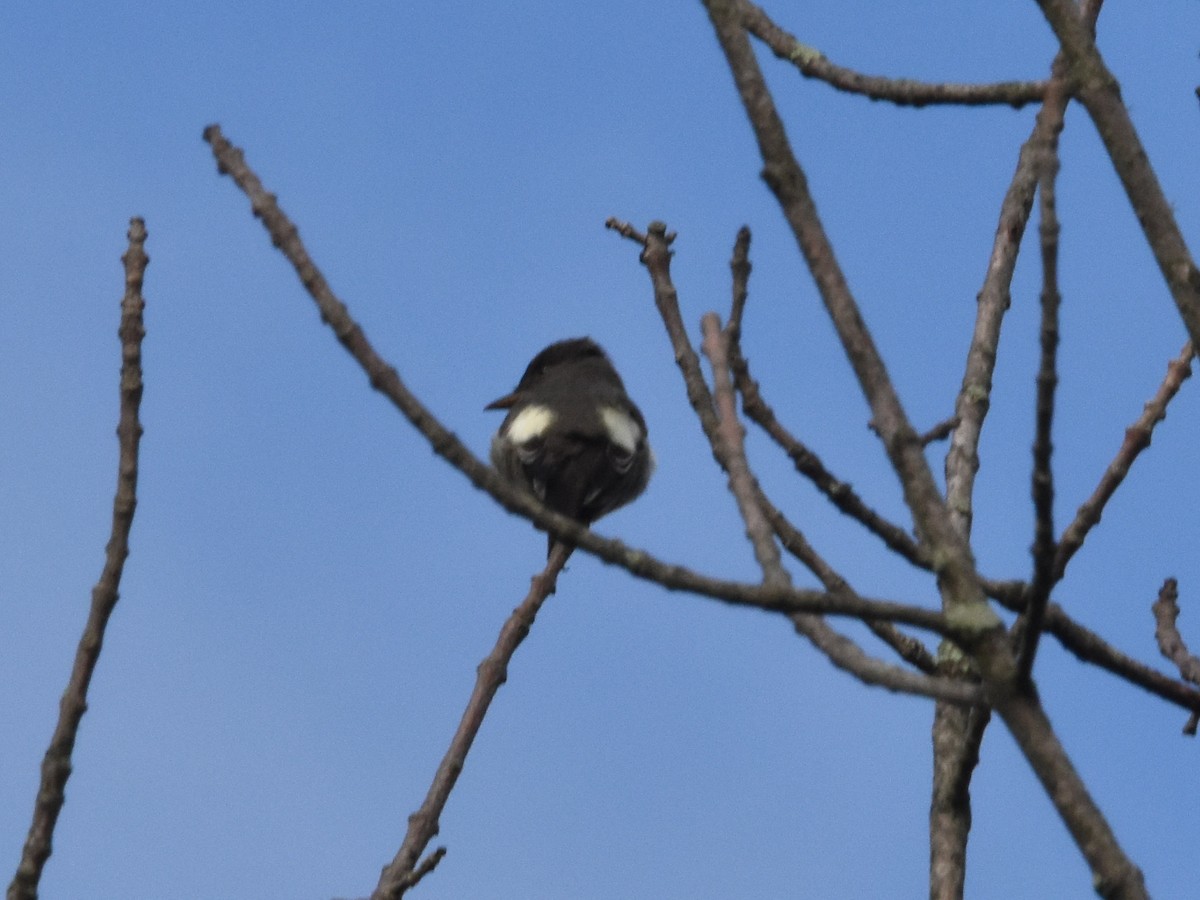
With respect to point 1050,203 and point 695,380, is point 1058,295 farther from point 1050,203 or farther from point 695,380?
point 695,380

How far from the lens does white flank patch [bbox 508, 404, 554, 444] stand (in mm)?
8805

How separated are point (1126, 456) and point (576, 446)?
565 centimetres

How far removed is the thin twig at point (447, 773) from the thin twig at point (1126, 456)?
2.75 ft

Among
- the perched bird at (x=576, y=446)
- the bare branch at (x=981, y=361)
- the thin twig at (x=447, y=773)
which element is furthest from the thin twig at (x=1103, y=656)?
the perched bird at (x=576, y=446)

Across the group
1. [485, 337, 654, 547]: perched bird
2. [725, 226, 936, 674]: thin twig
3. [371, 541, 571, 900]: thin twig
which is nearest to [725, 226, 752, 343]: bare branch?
[725, 226, 936, 674]: thin twig

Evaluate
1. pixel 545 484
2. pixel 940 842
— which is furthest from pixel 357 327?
pixel 545 484

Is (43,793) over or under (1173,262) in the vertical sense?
under

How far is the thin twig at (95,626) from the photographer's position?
223 centimetres

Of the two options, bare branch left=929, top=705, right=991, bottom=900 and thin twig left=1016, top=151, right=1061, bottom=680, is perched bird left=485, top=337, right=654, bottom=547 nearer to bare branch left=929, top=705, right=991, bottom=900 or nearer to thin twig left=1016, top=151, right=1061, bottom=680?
bare branch left=929, top=705, right=991, bottom=900

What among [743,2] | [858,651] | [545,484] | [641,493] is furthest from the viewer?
[641,493]

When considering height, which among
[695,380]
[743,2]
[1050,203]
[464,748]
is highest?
[743,2]

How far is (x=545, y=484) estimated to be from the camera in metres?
8.59

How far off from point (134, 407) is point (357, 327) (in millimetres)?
405

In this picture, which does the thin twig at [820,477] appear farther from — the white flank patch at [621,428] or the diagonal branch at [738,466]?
the white flank patch at [621,428]
